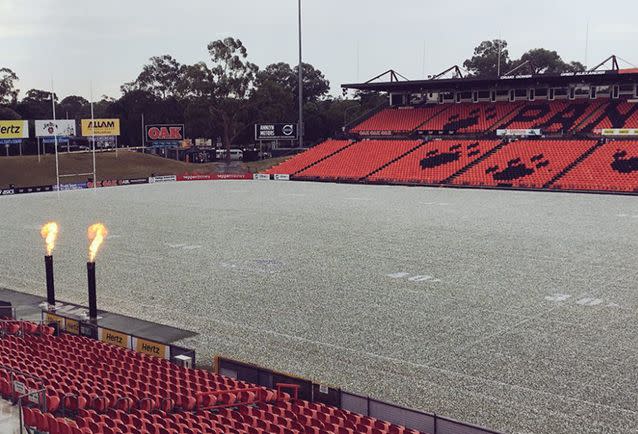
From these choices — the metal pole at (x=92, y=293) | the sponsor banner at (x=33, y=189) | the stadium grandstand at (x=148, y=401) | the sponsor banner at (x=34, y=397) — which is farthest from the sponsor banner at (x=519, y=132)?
the sponsor banner at (x=34, y=397)

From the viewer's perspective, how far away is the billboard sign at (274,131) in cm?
8206

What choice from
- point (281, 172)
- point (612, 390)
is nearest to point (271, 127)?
point (281, 172)

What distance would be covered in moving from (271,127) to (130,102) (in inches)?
1642

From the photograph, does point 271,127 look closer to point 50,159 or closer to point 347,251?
point 50,159

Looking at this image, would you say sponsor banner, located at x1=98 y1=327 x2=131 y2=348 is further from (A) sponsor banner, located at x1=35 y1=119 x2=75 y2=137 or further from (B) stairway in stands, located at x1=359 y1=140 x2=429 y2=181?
(A) sponsor banner, located at x1=35 y1=119 x2=75 y2=137

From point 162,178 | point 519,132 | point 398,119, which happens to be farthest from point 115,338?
point 398,119

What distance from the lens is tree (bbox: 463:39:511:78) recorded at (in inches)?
5650

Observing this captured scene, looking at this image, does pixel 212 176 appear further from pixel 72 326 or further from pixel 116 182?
pixel 72 326

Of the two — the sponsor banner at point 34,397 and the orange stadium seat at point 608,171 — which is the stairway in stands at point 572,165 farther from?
the sponsor banner at point 34,397

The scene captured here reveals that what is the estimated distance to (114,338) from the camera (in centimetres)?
1616

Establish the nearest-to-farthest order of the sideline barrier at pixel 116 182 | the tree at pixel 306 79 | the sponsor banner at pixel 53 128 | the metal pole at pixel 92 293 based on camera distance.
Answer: the metal pole at pixel 92 293
the sideline barrier at pixel 116 182
the sponsor banner at pixel 53 128
the tree at pixel 306 79

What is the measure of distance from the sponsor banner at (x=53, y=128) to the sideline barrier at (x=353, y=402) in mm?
60228

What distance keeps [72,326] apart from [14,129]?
60653 millimetres

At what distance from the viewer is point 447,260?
1074 inches
